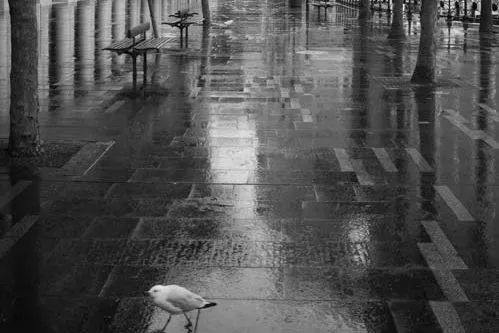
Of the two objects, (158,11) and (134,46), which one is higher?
(158,11)

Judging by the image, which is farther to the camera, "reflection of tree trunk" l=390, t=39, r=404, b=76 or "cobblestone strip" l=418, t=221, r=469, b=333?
"reflection of tree trunk" l=390, t=39, r=404, b=76

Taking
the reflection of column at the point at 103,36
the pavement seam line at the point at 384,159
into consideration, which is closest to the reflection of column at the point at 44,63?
the reflection of column at the point at 103,36

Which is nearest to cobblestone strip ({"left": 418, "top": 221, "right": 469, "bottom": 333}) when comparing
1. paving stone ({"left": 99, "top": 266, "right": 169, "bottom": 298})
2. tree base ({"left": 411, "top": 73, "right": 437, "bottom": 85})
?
paving stone ({"left": 99, "top": 266, "right": 169, "bottom": 298})

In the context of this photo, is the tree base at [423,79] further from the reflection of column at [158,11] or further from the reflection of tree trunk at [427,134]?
the reflection of column at [158,11]

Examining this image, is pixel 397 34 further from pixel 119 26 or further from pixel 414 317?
pixel 414 317

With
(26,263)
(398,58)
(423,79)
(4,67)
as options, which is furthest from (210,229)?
(398,58)

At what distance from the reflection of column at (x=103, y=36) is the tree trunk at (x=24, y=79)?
316 inches

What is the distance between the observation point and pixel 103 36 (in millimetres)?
31453

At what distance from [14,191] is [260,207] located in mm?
2841

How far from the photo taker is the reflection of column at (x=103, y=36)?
2095cm

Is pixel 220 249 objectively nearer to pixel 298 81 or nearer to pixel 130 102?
pixel 130 102

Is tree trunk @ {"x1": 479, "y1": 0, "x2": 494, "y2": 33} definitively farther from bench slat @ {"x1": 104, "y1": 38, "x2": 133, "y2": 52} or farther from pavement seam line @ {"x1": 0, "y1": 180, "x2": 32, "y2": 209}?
pavement seam line @ {"x1": 0, "y1": 180, "x2": 32, "y2": 209}

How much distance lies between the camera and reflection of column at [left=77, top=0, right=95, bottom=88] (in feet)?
64.6

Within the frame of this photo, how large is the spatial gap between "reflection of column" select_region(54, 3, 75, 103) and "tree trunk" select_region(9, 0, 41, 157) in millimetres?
4573
